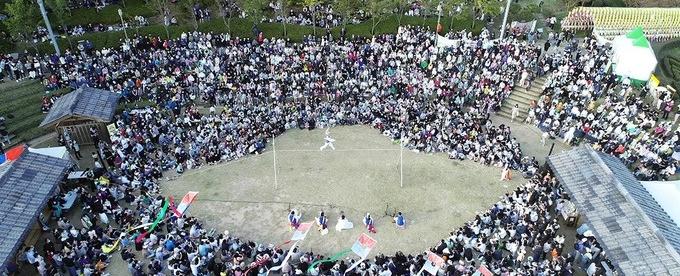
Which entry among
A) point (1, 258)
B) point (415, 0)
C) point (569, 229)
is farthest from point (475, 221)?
point (415, 0)

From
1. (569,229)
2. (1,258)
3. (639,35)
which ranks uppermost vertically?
(639,35)

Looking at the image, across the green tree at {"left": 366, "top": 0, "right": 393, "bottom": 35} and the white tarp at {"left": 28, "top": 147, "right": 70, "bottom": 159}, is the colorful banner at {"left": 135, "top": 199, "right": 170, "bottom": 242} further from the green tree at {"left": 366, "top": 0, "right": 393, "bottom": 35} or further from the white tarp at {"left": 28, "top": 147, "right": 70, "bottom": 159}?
the green tree at {"left": 366, "top": 0, "right": 393, "bottom": 35}

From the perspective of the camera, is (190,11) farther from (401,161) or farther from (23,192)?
(401,161)

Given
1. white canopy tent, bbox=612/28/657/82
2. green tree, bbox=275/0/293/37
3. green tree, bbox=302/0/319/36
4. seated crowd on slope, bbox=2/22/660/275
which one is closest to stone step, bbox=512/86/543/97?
seated crowd on slope, bbox=2/22/660/275

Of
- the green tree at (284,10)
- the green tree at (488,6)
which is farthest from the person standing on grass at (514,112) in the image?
the green tree at (284,10)

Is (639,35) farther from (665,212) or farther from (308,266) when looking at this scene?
(308,266)

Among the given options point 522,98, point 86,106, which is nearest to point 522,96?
point 522,98
